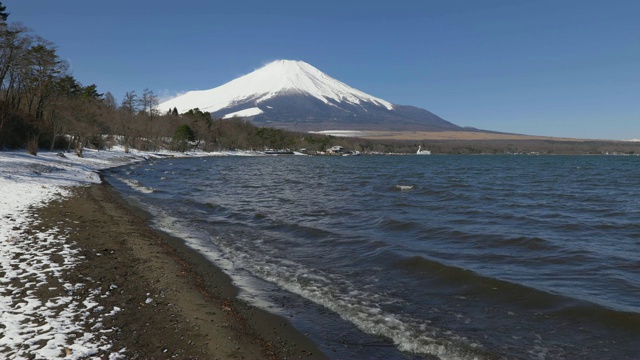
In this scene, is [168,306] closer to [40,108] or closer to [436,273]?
[436,273]

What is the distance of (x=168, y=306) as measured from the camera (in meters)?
8.19

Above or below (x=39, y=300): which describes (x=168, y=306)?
below

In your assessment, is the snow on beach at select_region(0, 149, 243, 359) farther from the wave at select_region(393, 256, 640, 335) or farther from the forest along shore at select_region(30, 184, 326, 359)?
the wave at select_region(393, 256, 640, 335)

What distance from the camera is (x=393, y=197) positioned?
30.9 metres

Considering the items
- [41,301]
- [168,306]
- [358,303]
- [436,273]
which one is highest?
[41,301]

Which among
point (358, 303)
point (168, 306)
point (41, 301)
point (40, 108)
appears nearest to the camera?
point (41, 301)

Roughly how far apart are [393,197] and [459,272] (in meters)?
19.2

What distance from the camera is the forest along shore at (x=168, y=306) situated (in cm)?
666

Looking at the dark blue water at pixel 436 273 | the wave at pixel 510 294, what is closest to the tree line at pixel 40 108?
the dark blue water at pixel 436 273

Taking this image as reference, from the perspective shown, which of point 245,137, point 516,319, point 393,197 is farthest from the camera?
point 245,137

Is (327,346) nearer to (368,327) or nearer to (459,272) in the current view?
(368,327)

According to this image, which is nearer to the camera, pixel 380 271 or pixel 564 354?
pixel 564 354

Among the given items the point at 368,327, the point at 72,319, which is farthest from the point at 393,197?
the point at 72,319

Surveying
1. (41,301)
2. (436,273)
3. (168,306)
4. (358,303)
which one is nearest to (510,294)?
(436,273)
